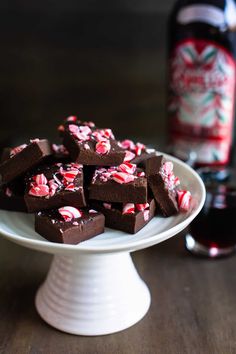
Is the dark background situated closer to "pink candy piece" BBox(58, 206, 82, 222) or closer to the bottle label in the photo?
the bottle label

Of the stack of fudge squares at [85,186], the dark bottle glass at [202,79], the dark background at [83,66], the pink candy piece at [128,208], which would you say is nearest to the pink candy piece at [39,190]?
the stack of fudge squares at [85,186]

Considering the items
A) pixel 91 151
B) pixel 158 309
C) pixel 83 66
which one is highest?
pixel 91 151

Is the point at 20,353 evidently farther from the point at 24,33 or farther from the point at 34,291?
the point at 24,33

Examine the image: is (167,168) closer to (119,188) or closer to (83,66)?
(119,188)

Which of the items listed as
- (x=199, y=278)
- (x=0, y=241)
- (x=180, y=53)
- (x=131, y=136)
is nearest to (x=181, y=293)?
(x=199, y=278)

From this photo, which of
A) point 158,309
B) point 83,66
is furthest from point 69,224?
Answer: point 83,66

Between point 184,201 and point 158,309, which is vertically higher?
point 184,201

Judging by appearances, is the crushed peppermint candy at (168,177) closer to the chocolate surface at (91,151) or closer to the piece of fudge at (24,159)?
the chocolate surface at (91,151)
